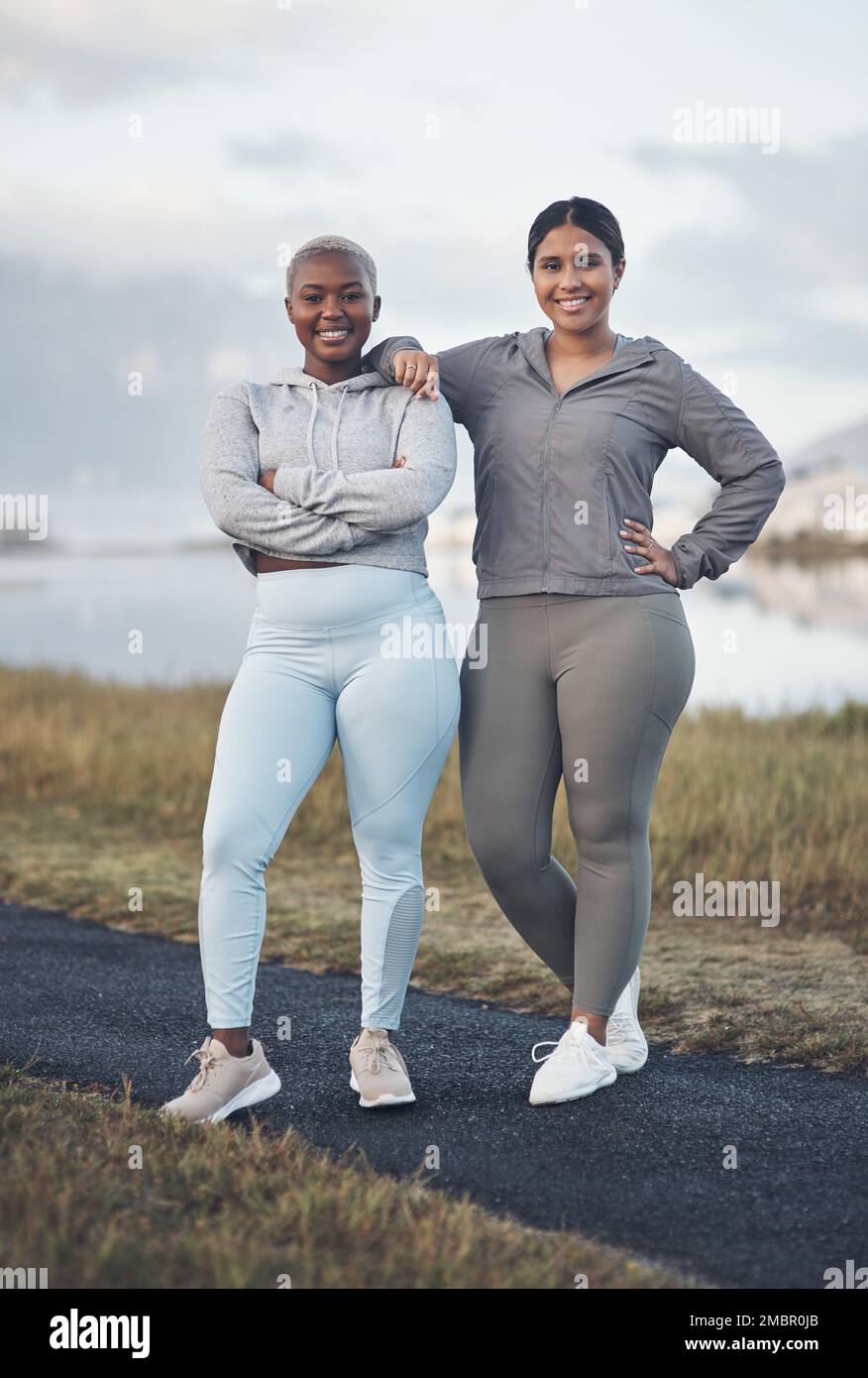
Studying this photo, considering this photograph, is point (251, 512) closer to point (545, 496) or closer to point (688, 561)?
point (545, 496)

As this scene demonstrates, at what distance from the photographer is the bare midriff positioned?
11.6 ft

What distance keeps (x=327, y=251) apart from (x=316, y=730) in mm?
1177

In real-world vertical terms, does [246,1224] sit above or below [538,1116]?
above

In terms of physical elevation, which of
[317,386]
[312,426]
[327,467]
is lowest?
[327,467]

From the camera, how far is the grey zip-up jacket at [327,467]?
11.4ft

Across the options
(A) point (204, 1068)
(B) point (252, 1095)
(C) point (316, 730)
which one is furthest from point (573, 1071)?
(C) point (316, 730)

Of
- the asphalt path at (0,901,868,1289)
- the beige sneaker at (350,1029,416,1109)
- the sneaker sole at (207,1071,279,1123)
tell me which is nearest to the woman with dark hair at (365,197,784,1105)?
the asphalt path at (0,901,868,1289)

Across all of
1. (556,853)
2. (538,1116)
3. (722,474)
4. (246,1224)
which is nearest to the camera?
(246,1224)

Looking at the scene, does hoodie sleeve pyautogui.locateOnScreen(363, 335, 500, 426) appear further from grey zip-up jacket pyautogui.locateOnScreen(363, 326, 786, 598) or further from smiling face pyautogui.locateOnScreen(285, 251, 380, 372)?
smiling face pyautogui.locateOnScreen(285, 251, 380, 372)

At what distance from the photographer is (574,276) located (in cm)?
378

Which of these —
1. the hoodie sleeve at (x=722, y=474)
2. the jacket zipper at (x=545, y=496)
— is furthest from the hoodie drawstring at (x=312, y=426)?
the hoodie sleeve at (x=722, y=474)

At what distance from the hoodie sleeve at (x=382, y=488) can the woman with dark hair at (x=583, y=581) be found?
0.27 m

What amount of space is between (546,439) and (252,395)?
76 centimetres

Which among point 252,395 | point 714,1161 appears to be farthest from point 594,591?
point 714,1161
